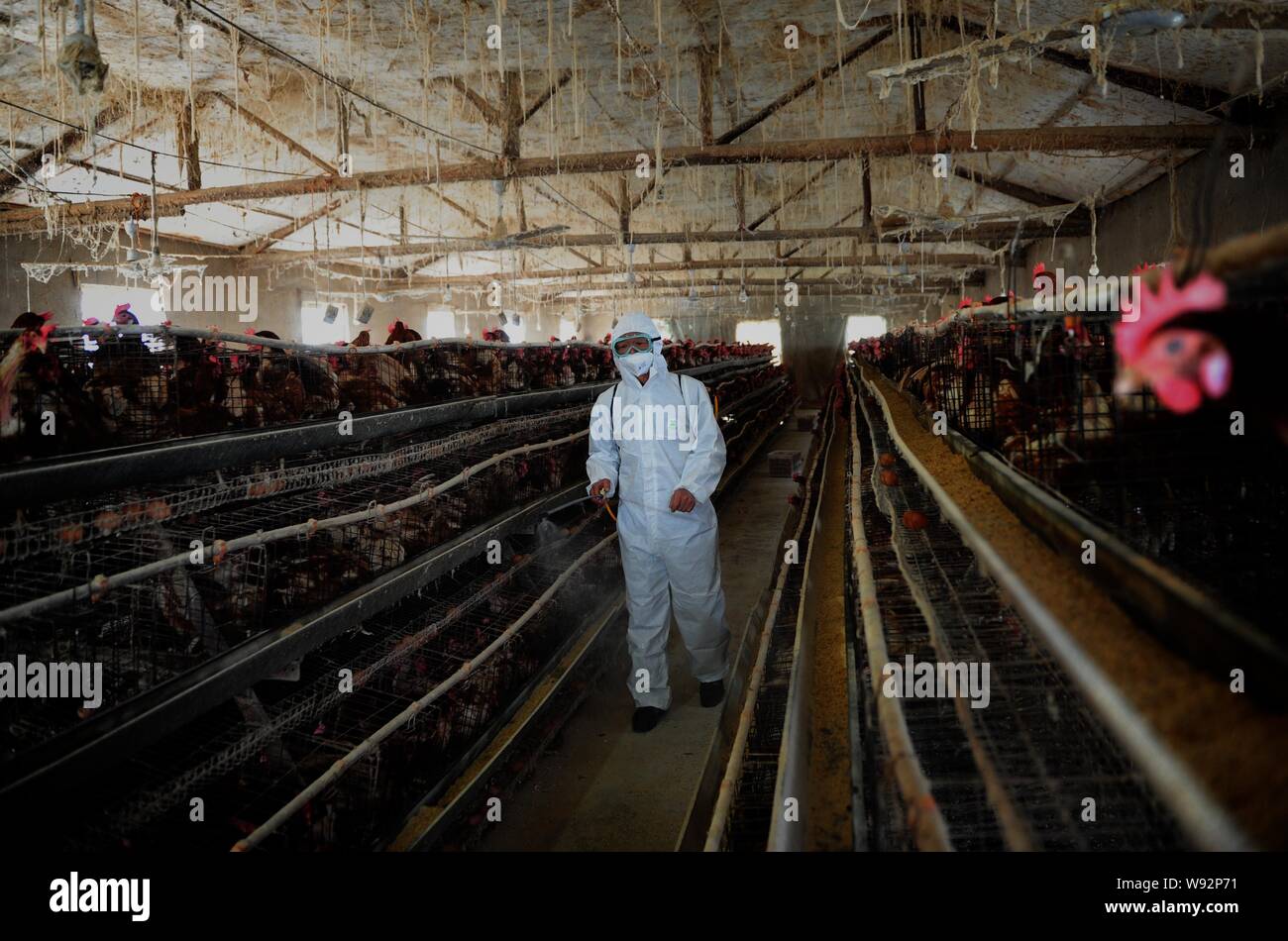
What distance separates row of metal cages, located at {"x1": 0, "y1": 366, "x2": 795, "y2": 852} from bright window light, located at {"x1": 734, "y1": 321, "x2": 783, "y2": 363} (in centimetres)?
2438

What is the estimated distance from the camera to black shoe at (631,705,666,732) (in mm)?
3738

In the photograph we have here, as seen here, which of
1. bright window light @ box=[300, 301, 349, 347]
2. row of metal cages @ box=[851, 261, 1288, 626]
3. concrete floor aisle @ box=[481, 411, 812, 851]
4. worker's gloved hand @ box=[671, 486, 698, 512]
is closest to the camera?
row of metal cages @ box=[851, 261, 1288, 626]

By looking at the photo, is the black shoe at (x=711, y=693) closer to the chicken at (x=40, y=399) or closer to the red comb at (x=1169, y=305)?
the chicken at (x=40, y=399)

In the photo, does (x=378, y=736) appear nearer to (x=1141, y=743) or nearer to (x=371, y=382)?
(x=371, y=382)

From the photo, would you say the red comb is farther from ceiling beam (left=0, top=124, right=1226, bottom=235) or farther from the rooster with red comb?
ceiling beam (left=0, top=124, right=1226, bottom=235)

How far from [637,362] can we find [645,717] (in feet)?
5.92

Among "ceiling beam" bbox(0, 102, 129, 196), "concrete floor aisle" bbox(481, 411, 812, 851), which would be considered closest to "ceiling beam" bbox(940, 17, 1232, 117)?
"concrete floor aisle" bbox(481, 411, 812, 851)

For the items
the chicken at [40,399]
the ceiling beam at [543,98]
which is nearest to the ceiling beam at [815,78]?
the ceiling beam at [543,98]

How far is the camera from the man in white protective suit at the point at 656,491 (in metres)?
3.62

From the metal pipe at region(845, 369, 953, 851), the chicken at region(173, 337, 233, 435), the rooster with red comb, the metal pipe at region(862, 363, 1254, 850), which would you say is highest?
the chicken at region(173, 337, 233, 435)

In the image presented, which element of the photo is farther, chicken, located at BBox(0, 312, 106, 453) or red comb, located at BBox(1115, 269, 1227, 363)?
chicken, located at BBox(0, 312, 106, 453)
